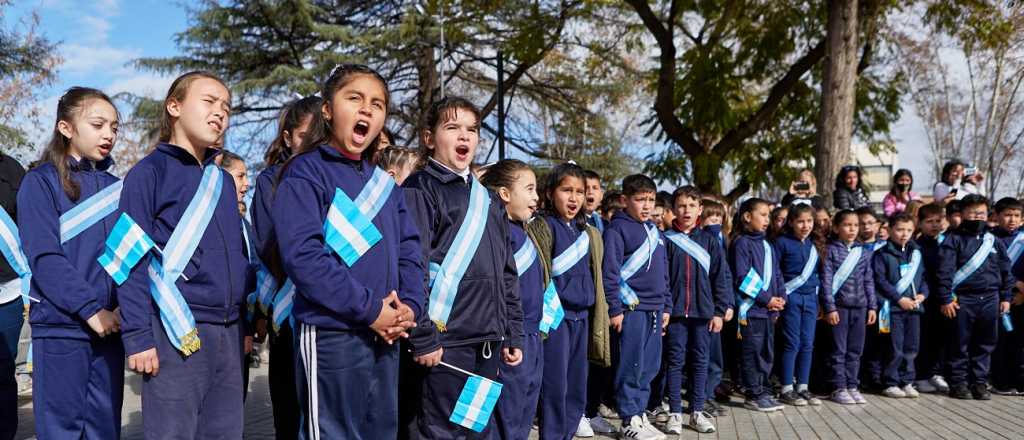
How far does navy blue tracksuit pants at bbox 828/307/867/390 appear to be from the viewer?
7590mm

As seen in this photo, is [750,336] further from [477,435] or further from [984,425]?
[477,435]

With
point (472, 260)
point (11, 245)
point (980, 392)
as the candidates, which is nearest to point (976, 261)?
point (980, 392)

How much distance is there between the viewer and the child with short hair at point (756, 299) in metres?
7.11

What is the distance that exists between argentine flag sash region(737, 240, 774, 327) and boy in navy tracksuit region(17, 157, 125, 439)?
5.06 meters

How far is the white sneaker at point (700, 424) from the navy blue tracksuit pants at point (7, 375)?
4.42 m

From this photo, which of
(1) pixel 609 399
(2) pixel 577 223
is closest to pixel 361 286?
(2) pixel 577 223

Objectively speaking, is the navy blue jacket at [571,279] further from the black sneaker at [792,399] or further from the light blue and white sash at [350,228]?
the black sneaker at [792,399]

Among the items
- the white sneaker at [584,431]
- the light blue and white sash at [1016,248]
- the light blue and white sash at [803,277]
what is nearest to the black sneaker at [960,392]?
the light blue and white sash at [1016,248]

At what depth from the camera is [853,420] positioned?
265 inches

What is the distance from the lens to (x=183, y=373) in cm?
306

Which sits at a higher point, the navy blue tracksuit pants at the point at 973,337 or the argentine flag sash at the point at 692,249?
the argentine flag sash at the point at 692,249

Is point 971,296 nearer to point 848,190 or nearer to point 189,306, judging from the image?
point 848,190

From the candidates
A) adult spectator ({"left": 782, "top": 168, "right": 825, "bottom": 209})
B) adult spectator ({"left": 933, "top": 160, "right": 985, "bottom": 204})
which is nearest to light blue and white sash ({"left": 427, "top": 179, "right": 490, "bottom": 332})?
adult spectator ({"left": 782, "top": 168, "right": 825, "bottom": 209})

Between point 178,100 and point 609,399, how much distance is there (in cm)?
475
